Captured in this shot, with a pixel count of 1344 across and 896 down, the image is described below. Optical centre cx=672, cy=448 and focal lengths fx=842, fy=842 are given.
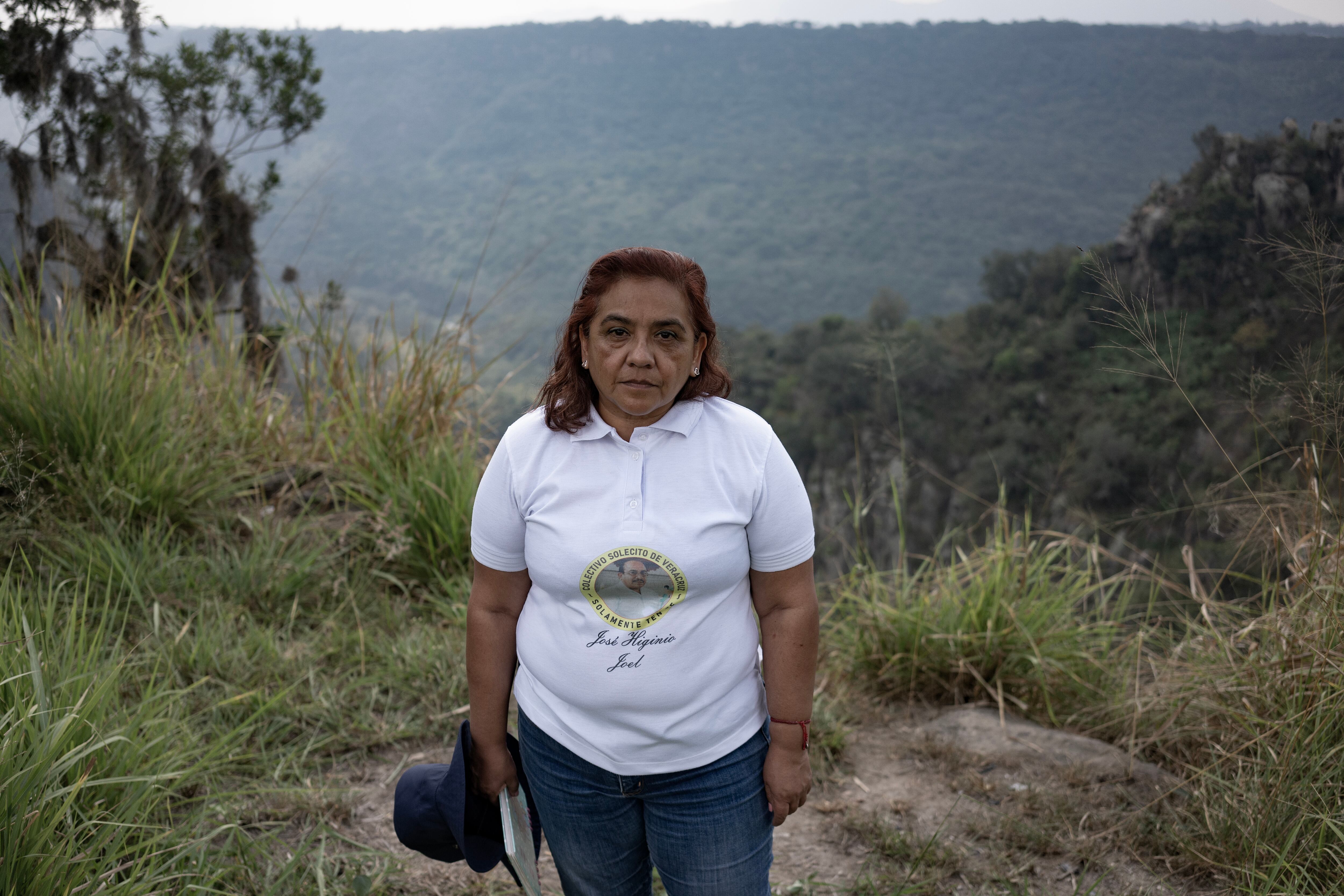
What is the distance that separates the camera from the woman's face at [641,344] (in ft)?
4.18

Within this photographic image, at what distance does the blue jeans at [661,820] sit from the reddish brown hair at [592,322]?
0.54 metres

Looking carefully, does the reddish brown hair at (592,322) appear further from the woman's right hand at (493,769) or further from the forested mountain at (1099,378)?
the forested mountain at (1099,378)

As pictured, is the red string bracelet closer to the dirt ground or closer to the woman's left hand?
the woman's left hand

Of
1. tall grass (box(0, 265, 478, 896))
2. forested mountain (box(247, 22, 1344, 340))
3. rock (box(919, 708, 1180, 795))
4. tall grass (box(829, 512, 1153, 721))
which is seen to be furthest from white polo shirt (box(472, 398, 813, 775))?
forested mountain (box(247, 22, 1344, 340))

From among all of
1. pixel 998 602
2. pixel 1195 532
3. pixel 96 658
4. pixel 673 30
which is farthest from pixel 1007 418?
pixel 673 30

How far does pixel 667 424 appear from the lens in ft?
4.31

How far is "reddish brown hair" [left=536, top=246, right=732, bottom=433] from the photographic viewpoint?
1.29 m

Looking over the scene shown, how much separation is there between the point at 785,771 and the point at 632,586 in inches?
15.5

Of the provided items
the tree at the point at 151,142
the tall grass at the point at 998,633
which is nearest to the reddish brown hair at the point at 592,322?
the tall grass at the point at 998,633

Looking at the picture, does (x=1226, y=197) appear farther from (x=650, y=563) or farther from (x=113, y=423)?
(x=650, y=563)

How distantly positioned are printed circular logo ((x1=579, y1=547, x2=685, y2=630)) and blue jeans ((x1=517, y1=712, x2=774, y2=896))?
0.84 feet

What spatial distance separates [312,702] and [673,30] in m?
98.6

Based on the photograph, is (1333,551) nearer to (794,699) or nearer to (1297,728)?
(1297,728)

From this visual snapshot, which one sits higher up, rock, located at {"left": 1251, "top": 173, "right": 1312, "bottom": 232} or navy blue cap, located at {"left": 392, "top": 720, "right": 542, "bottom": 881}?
rock, located at {"left": 1251, "top": 173, "right": 1312, "bottom": 232}
